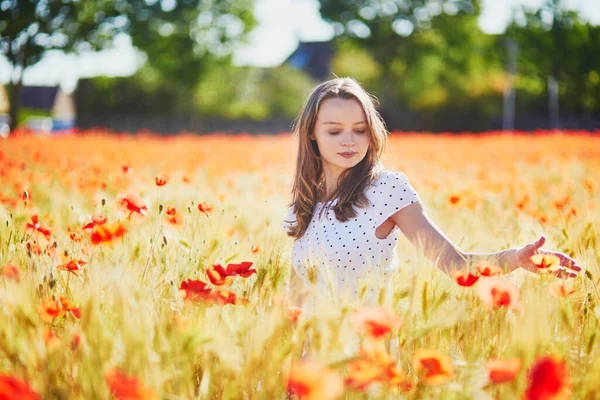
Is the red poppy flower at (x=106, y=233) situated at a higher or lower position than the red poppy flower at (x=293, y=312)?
higher

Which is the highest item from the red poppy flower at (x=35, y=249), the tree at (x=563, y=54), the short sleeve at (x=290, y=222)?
the tree at (x=563, y=54)

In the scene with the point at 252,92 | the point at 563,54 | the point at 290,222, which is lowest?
the point at 290,222

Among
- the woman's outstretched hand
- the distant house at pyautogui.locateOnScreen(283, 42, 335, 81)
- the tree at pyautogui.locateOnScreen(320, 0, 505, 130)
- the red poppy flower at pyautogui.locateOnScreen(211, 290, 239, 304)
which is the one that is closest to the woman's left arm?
the woman's outstretched hand

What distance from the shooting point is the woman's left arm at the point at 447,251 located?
4.46 ft

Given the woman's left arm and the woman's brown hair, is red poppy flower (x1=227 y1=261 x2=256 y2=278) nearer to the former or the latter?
the woman's left arm

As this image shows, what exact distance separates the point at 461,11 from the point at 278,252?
2770 centimetres

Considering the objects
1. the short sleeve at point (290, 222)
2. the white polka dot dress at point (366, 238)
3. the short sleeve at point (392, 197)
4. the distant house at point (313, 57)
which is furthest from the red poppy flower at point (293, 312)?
the distant house at point (313, 57)

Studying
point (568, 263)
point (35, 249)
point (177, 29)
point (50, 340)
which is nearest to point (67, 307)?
point (50, 340)

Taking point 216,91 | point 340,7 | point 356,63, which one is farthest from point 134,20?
point 356,63

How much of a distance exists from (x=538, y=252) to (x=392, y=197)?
1.68 ft

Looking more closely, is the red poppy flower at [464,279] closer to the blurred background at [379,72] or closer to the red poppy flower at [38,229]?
the red poppy flower at [38,229]

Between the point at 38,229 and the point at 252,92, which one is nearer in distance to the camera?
the point at 38,229

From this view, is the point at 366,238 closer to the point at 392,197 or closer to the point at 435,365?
the point at 392,197

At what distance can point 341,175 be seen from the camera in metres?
1.98
